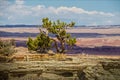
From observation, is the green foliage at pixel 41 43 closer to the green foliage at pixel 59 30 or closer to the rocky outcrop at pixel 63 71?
the green foliage at pixel 59 30

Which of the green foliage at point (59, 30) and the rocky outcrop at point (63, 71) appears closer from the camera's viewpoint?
the rocky outcrop at point (63, 71)

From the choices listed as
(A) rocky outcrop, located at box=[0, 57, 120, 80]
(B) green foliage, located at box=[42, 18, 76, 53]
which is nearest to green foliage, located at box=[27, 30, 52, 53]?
(B) green foliage, located at box=[42, 18, 76, 53]

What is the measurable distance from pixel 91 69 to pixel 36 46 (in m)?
14.5

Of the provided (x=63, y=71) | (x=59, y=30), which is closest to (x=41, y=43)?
(x=59, y=30)

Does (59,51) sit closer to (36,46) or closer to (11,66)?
(36,46)

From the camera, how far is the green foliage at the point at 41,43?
72.8 feet

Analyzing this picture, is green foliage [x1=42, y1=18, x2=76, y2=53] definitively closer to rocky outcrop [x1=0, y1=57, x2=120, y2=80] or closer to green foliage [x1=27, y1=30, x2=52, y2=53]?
green foliage [x1=27, y1=30, x2=52, y2=53]

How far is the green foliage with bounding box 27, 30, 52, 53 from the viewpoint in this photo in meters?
22.2

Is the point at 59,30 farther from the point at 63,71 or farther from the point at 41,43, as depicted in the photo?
the point at 63,71

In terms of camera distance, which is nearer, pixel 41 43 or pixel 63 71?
pixel 63 71

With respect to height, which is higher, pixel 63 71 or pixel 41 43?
pixel 63 71

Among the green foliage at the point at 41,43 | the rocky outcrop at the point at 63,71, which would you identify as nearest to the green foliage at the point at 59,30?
the green foliage at the point at 41,43

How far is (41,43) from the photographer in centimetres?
2222

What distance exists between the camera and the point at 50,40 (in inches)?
891
